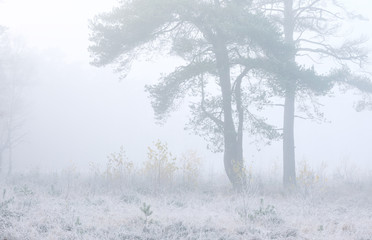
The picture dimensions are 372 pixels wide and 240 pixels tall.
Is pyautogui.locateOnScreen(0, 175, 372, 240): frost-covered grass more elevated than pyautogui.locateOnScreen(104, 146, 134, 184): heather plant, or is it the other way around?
pyautogui.locateOnScreen(104, 146, 134, 184): heather plant

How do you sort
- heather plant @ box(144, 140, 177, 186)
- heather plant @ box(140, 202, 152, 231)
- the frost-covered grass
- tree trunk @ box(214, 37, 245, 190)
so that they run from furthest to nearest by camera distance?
tree trunk @ box(214, 37, 245, 190) < heather plant @ box(144, 140, 177, 186) < heather plant @ box(140, 202, 152, 231) < the frost-covered grass

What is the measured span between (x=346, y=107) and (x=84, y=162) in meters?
37.5

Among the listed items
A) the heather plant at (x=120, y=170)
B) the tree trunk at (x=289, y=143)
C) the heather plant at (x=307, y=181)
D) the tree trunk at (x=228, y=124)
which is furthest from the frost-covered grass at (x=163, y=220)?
the tree trunk at (x=289, y=143)

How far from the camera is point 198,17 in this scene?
10.3 meters

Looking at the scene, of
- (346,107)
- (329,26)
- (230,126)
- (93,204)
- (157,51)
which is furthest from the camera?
(346,107)

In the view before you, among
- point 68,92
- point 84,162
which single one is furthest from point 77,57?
point 84,162

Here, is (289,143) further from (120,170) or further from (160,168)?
(120,170)

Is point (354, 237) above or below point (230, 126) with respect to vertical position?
below

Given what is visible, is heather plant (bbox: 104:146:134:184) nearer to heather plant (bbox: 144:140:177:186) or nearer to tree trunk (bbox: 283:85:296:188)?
heather plant (bbox: 144:140:177:186)

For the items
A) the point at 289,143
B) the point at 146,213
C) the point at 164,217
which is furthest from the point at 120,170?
the point at 289,143

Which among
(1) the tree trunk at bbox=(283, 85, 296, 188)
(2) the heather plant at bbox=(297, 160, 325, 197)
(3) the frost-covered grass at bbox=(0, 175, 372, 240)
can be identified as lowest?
(3) the frost-covered grass at bbox=(0, 175, 372, 240)

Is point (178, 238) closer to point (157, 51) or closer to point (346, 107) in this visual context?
point (157, 51)

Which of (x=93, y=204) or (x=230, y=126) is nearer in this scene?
(x=93, y=204)

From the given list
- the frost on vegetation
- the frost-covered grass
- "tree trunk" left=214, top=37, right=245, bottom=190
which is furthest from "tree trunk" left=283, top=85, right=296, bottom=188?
the frost-covered grass
